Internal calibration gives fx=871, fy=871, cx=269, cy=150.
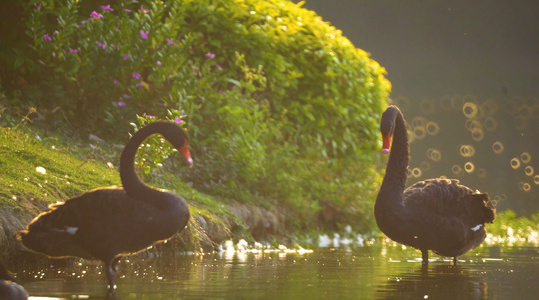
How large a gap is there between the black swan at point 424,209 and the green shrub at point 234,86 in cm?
299

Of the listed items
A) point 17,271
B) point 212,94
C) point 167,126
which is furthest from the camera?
point 212,94

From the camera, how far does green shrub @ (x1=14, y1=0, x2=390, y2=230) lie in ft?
36.5

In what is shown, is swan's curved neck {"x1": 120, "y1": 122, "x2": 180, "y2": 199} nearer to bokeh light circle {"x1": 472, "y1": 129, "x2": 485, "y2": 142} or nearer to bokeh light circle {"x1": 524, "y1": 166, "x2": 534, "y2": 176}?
bokeh light circle {"x1": 524, "y1": 166, "x2": 534, "y2": 176}

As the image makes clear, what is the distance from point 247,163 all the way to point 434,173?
6968mm

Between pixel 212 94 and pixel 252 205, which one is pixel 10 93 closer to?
pixel 212 94

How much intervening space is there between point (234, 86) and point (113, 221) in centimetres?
647

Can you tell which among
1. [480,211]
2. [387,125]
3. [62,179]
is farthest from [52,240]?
[480,211]

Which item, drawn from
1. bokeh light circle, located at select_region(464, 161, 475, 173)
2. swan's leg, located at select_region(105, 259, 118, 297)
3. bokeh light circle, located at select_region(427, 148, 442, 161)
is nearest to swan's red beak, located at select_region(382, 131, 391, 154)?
swan's leg, located at select_region(105, 259, 118, 297)

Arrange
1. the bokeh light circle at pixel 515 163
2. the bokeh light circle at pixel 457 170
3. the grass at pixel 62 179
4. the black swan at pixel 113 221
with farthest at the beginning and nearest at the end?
the bokeh light circle at pixel 457 170 → the bokeh light circle at pixel 515 163 → the grass at pixel 62 179 → the black swan at pixel 113 221

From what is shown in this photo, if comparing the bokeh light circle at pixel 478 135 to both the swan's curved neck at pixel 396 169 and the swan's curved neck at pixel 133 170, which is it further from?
the swan's curved neck at pixel 133 170

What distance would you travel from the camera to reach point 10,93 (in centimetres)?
1134

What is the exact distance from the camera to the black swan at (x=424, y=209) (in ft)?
25.4

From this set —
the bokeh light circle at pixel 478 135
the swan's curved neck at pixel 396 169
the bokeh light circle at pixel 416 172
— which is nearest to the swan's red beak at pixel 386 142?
the swan's curved neck at pixel 396 169

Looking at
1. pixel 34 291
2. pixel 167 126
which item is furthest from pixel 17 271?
pixel 167 126
